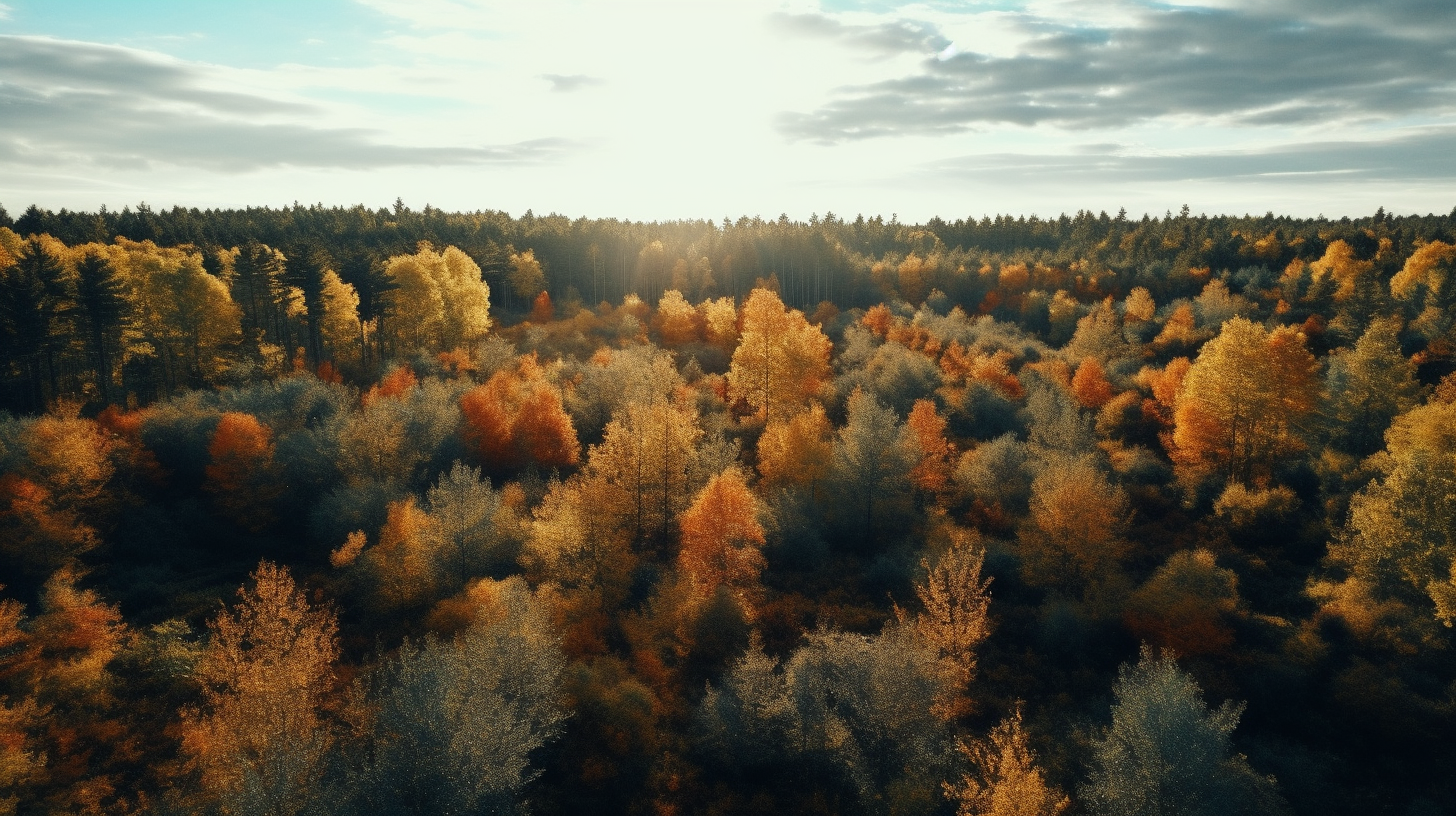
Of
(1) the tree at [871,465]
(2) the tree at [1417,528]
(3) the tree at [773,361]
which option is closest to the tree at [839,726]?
(1) the tree at [871,465]

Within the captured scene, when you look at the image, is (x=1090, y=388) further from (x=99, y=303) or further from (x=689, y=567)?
(x=99, y=303)

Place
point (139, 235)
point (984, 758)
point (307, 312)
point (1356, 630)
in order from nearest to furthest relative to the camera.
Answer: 1. point (984, 758)
2. point (1356, 630)
3. point (307, 312)
4. point (139, 235)

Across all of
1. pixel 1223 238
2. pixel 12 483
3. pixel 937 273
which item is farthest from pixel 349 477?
pixel 1223 238

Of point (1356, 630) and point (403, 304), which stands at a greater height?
point (403, 304)

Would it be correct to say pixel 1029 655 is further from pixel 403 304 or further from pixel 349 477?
pixel 403 304

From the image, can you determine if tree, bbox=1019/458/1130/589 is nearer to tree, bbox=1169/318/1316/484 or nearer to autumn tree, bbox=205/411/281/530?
tree, bbox=1169/318/1316/484

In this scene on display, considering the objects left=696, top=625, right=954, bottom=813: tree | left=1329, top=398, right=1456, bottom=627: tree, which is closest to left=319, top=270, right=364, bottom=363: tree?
left=696, top=625, right=954, bottom=813: tree

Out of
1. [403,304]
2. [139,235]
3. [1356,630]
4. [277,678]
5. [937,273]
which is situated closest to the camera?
[277,678]

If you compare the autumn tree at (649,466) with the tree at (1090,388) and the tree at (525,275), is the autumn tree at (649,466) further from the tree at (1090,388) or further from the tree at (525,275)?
the tree at (525,275)
